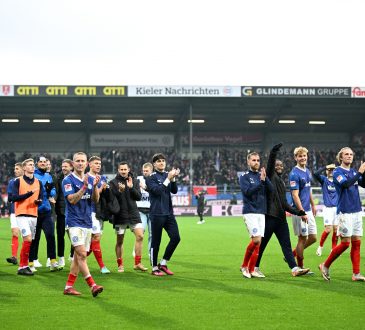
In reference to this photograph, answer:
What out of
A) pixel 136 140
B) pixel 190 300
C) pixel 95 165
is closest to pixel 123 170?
pixel 95 165

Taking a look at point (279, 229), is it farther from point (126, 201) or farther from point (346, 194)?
point (126, 201)

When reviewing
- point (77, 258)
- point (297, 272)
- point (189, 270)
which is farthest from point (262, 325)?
point (189, 270)

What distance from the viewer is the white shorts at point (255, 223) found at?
34.4ft

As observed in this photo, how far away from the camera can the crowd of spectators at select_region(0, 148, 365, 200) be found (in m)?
47.7

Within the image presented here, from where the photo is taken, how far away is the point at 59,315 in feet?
24.3

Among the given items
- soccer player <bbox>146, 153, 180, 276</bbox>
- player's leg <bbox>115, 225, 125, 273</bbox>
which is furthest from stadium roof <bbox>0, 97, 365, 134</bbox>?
soccer player <bbox>146, 153, 180, 276</bbox>

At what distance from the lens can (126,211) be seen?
11.8 meters

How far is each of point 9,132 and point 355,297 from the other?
43741 millimetres

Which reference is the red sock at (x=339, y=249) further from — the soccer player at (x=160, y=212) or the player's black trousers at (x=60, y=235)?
the player's black trousers at (x=60, y=235)

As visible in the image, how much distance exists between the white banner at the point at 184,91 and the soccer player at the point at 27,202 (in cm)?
2771

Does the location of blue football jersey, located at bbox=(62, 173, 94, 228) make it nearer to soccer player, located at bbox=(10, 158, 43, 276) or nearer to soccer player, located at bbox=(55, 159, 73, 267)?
soccer player, located at bbox=(10, 158, 43, 276)

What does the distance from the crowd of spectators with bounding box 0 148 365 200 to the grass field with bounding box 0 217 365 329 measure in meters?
35.2

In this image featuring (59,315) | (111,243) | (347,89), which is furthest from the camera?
(347,89)

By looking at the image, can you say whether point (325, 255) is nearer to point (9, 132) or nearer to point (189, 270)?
point (189, 270)
